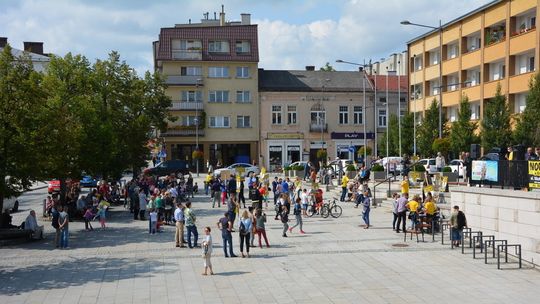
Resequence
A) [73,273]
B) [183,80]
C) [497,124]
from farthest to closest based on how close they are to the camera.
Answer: [183,80], [497,124], [73,273]

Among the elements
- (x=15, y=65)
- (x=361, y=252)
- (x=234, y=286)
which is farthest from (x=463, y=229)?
(x=15, y=65)

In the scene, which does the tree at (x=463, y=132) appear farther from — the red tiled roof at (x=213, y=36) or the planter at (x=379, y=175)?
the red tiled roof at (x=213, y=36)

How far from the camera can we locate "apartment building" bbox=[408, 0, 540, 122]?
43875mm

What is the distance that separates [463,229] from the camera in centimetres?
2164

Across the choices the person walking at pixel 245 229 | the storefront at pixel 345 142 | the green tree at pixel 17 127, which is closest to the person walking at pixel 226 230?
the person walking at pixel 245 229

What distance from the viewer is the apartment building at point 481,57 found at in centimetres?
4388

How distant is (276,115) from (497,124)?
30797mm

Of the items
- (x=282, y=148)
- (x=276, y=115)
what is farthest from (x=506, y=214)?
(x=276, y=115)

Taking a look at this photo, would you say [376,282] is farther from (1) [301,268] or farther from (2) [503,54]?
(2) [503,54]

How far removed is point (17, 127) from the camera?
22984 mm

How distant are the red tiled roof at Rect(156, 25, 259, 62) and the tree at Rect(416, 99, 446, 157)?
74.0 feet

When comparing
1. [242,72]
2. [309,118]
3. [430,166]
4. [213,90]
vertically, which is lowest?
[430,166]

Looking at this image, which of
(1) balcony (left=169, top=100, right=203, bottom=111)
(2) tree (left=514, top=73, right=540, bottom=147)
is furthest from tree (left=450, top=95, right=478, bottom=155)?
(1) balcony (left=169, top=100, right=203, bottom=111)

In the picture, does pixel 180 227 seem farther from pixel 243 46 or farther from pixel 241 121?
pixel 243 46
